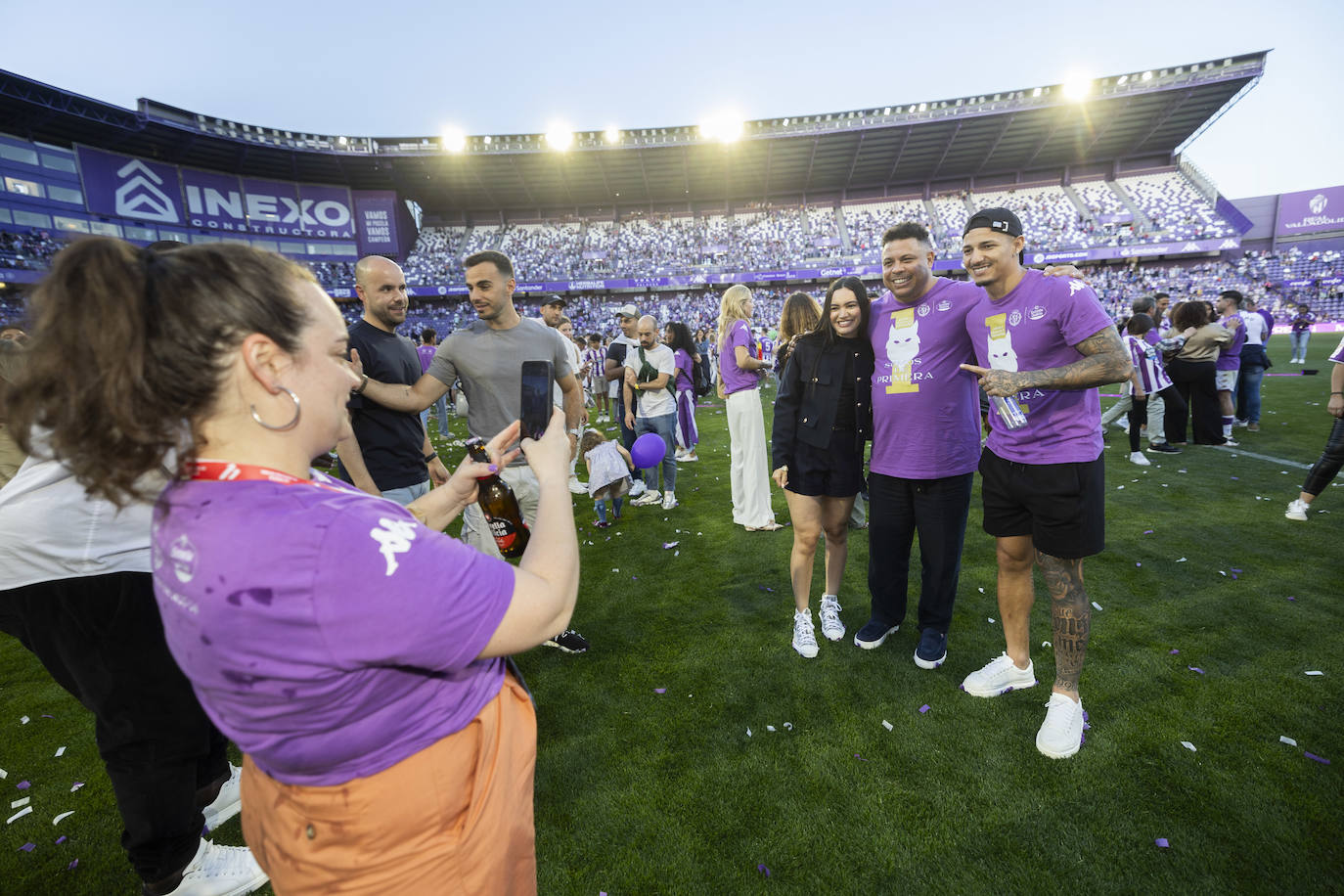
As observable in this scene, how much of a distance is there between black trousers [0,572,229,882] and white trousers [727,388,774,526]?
4478 mm

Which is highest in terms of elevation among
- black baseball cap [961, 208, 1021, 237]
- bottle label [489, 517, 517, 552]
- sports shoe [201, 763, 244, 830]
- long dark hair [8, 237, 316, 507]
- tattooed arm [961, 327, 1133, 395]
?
black baseball cap [961, 208, 1021, 237]

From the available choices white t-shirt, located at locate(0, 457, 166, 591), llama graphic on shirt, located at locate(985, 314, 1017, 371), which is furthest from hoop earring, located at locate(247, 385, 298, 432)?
llama graphic on shirt, located at locate(985, 314, 1017, 371)

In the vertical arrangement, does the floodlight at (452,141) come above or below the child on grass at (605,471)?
above

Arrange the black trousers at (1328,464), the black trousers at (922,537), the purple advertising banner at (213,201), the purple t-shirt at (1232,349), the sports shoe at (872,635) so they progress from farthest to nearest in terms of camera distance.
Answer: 1. the purple advertising banner at (213,201)
2. the purple t-shirt at (1232,349)
3. the black trousers at (1328,464)
4. the sports shoe at (872,635)
5. the black trousers at (922,537)

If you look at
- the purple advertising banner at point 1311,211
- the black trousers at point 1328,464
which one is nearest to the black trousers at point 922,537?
the black trousers at point 1328,464

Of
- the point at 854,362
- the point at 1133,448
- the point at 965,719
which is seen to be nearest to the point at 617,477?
the point at 854,362

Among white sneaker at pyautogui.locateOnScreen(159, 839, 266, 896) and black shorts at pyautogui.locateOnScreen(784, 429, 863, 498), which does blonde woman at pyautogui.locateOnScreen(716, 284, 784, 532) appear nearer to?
black shorts at pyautogui.locateOnScreen(784, 429, 863, 498)

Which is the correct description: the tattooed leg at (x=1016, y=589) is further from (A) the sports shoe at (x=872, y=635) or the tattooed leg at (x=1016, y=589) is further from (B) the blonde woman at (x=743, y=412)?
(B) the blonde woman at (x=743, y=412)

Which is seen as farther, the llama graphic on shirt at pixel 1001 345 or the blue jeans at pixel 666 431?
the blue jeans at pixel 666 431

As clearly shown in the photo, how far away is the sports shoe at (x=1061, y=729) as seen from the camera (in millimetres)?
2545

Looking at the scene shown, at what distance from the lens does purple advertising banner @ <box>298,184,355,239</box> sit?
3222 centimetres

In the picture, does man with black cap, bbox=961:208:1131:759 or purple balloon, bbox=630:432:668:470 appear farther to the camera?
purple balloon, bbox=630:432:668:470

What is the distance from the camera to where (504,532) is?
2.10m

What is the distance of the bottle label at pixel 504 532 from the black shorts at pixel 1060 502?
211cm
